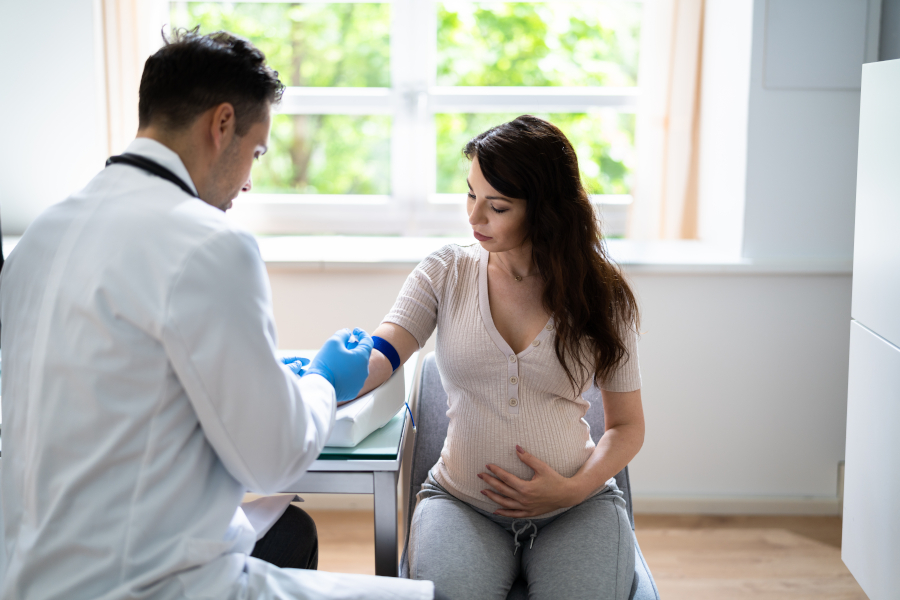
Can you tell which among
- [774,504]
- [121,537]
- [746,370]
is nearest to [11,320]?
[121,537]

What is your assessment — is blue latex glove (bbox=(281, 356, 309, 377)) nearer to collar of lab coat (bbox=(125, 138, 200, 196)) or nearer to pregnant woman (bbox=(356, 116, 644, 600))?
pregnant woman (bbox=(356, 116, 644, 600))

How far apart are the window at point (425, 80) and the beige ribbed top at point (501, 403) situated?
133cm

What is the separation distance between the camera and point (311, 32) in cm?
259

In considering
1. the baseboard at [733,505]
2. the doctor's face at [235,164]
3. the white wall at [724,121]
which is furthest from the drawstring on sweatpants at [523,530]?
the white wall at [724,121]

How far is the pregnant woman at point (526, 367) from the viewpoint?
1.27 m

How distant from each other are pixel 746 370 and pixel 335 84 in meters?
1.73

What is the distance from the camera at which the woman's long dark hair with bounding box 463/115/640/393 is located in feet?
4.35

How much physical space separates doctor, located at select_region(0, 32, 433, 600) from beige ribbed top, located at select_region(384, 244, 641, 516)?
1.58 ft

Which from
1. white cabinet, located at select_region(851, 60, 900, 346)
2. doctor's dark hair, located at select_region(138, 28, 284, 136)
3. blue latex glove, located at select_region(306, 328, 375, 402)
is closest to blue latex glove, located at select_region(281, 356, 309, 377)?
blue latex glove, located at select_region(306, 328, 375, 402)

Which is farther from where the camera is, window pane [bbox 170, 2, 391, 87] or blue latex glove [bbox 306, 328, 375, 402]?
window pane [bbox 170, 2, 391, 87]

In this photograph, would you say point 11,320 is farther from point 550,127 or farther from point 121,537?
point 550,127

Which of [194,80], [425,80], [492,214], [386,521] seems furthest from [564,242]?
[425,80]

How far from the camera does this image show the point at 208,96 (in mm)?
936

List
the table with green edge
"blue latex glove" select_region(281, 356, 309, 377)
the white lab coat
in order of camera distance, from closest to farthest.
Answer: the white lab coat
the table with green edge
"blue latex glove" select_region(281, 356, 309, 377)
